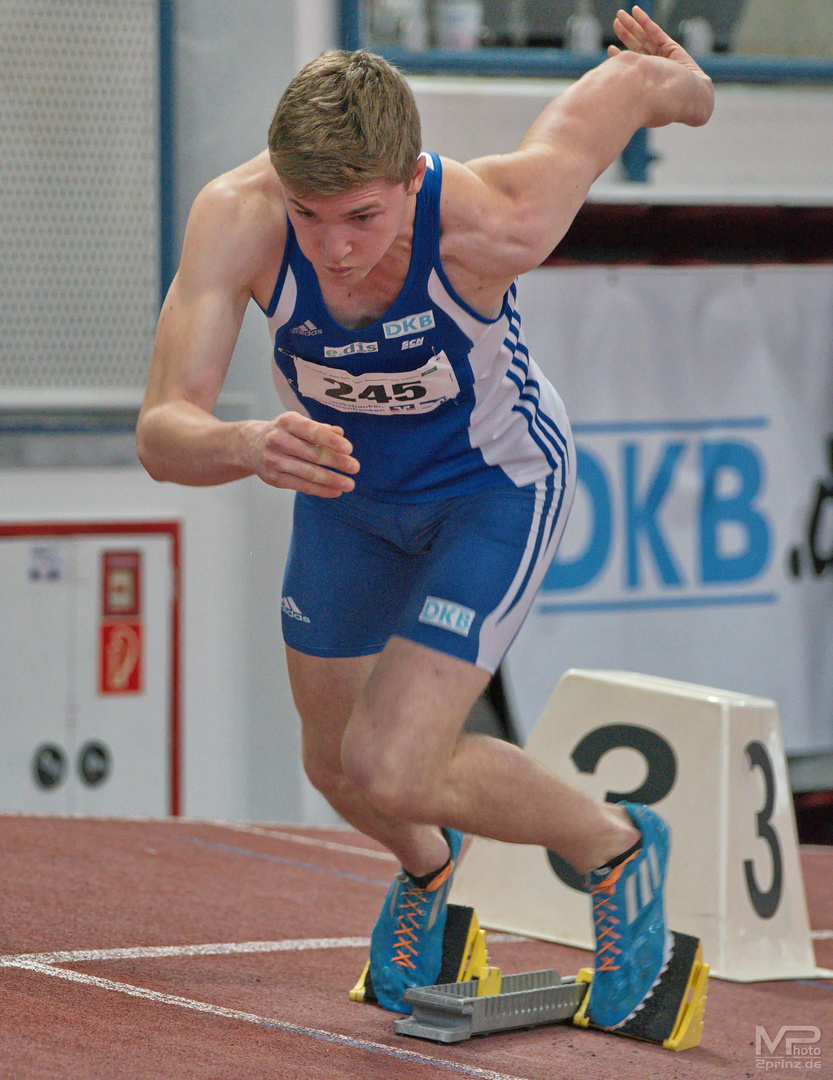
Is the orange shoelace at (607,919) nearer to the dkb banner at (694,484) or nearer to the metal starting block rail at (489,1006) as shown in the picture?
the metal starting block rail at (489,1006)

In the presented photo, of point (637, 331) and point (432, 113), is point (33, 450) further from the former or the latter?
point (637, 331)

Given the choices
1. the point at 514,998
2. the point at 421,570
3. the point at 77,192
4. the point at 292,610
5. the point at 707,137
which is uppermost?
the point at 707,137

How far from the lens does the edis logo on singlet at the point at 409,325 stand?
109 inches

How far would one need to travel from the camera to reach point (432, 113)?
6.81 m

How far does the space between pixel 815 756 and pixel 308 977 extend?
457 cm

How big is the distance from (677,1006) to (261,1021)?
91cm

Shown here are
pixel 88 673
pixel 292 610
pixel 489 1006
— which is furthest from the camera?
pixel 88 673

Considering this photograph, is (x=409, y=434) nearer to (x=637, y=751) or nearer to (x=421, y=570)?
(x=421, y=570)

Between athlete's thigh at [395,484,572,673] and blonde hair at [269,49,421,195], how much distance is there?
29.2 inches

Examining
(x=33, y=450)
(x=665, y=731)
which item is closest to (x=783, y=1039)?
(x=665, y=731)

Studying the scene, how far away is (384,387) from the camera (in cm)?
286

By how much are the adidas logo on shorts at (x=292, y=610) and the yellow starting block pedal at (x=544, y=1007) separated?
845mm

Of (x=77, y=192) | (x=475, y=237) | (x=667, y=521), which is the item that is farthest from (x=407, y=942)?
(x=77, y=192)

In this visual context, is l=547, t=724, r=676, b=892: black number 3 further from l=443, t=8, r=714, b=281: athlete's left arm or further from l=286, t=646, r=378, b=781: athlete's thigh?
l=443, t=8, r=714, b=281: athlete's left arm
